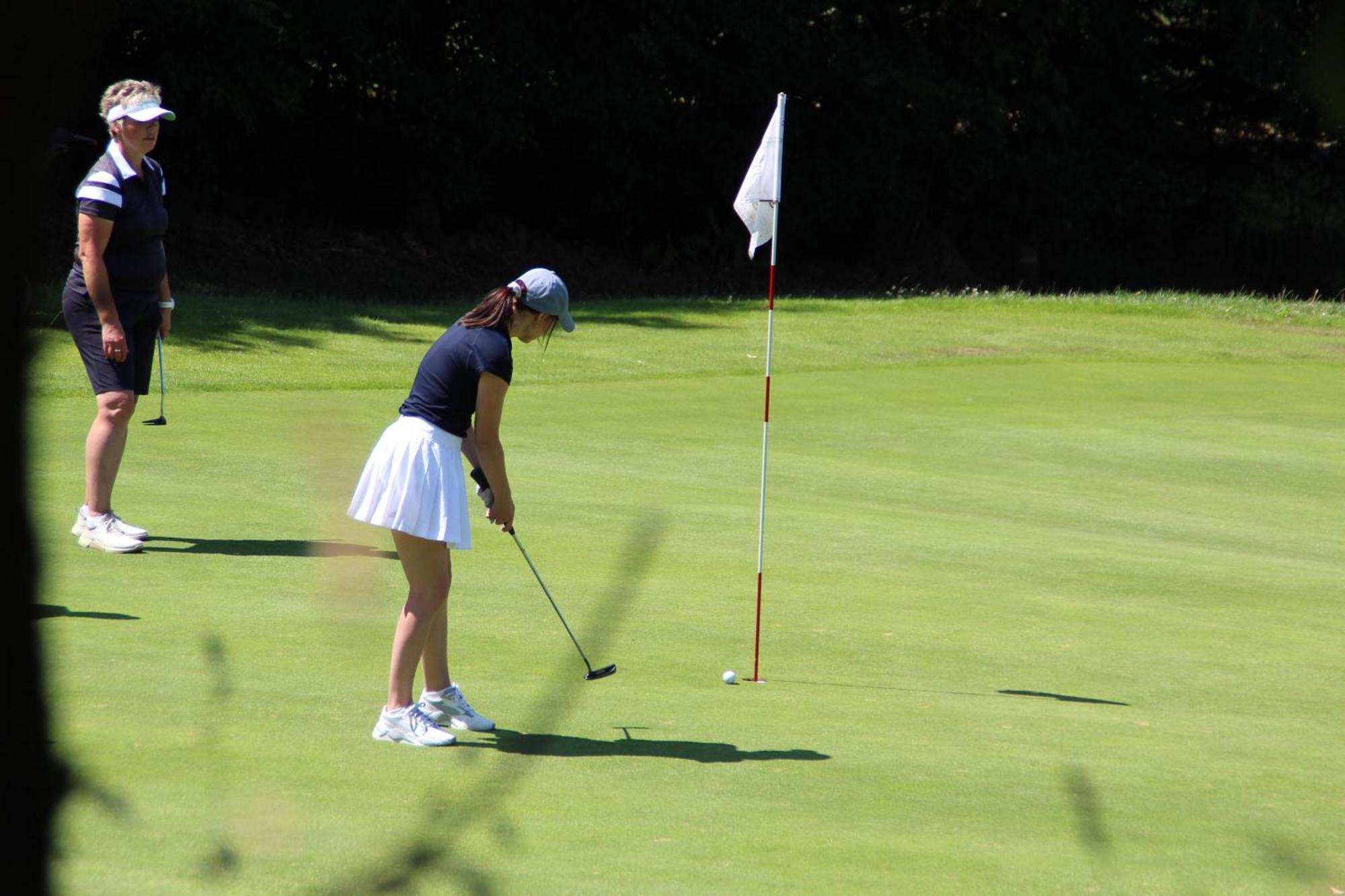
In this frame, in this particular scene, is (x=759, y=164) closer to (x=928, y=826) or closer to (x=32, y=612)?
(x=928, y=826)

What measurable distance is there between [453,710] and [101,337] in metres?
3.52

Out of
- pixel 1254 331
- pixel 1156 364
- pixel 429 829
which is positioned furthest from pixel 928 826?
pixel 1254 331

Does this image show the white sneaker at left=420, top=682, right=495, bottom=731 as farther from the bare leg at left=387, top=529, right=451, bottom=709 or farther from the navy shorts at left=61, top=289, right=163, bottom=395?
the navy shorts at left=61, top=289, right=163, bottom=395

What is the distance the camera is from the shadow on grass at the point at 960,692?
6496mm

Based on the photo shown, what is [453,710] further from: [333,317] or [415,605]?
[333,317]

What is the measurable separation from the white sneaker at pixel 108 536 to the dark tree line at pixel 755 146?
24.2 metres

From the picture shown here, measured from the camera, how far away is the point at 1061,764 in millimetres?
5547

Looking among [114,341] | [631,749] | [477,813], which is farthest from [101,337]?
[477,813]

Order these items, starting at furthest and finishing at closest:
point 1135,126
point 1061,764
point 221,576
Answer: point 1135,126 < point 221,576 < point 1061,764

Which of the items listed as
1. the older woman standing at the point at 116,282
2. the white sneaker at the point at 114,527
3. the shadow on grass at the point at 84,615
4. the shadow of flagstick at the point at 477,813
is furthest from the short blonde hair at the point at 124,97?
the shadow of flagstick at the point at 477,813

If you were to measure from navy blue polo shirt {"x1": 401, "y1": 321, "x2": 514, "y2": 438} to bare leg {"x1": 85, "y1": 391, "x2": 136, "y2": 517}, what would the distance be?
3.06 m

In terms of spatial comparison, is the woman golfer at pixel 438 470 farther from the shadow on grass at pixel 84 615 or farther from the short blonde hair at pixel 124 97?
the short blonde hair at pixel 124 97

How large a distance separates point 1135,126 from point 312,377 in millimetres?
28445

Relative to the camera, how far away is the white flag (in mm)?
6801
